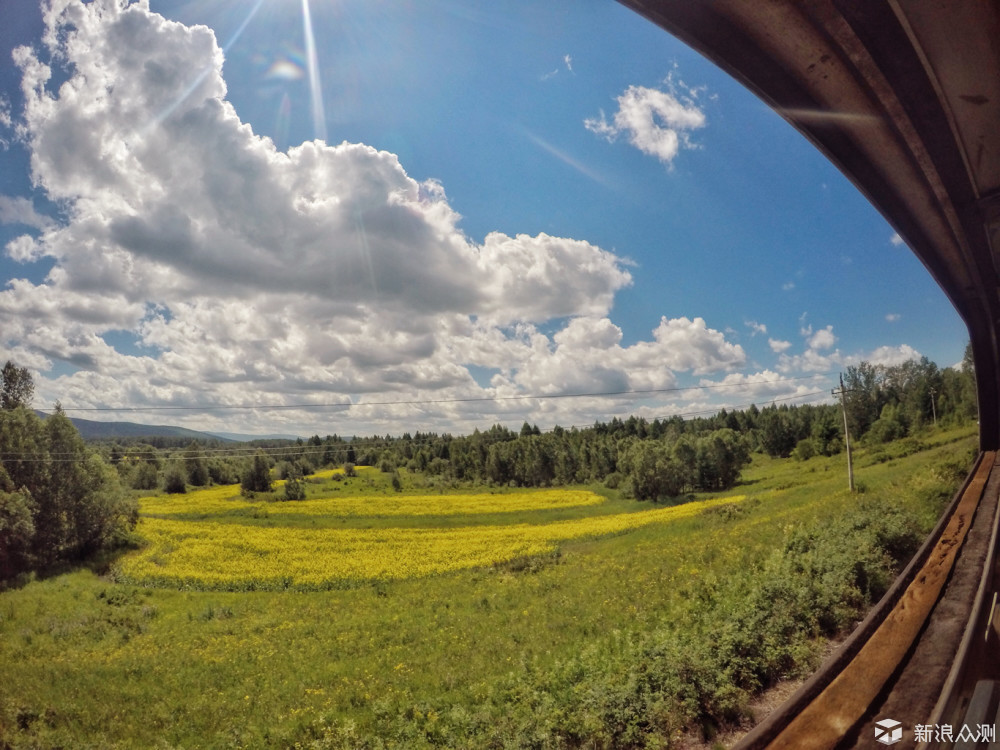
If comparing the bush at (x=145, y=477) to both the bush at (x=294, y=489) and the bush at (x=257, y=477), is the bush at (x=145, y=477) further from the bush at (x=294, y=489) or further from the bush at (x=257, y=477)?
the bush at (x=294, y=489)

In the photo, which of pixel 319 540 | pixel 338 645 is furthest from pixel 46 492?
pixel 338 645

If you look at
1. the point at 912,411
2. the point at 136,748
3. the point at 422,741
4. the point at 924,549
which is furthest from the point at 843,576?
the point at 912,411

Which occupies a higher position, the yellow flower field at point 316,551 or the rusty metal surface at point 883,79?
the rusty metal surface at point 883,79

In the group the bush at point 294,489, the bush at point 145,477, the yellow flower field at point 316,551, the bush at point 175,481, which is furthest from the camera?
the bush at point 145,477

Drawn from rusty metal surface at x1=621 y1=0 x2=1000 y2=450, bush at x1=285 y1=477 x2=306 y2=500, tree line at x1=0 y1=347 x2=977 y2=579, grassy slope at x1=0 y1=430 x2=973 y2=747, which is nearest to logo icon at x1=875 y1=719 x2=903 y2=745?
grassy slope at x1=0 y1=430 x2=973 y2=747

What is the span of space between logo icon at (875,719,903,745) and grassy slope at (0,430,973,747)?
13.8 ft

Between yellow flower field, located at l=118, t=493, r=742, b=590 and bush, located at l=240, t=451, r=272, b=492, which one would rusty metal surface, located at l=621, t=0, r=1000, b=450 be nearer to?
yellow flower field, located at l=118, t=493, r=742, b=590

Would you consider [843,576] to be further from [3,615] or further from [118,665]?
[3,615]

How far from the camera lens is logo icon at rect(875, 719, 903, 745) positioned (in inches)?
88.1

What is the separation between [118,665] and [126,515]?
1951 centimetres

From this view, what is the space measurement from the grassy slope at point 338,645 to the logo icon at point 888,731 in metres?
4.20

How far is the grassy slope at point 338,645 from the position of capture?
782cm

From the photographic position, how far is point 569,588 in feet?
48.0

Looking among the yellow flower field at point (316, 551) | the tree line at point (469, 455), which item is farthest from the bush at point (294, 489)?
Answer: the yellow flower field at point (316, 551)
